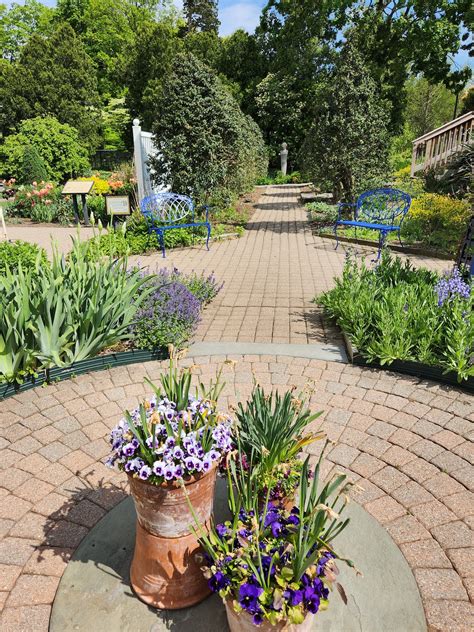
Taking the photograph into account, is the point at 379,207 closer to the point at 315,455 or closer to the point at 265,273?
the point at 265,273

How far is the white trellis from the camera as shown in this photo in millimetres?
10406

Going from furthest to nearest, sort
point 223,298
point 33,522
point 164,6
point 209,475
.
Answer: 1. point 164,6
2. point 223,298
3. point 33,522
4. point 209,475

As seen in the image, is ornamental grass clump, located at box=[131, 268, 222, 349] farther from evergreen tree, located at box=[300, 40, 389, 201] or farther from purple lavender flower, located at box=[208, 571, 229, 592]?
evergreen tree, located at box=[300, 40, 389, 201]

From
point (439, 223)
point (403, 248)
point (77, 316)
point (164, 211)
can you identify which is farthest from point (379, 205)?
point (77, 316)

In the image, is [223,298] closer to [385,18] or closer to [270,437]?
[270,437]

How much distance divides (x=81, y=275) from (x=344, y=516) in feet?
9.91

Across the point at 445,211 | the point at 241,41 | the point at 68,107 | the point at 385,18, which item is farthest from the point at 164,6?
the point at 445,211

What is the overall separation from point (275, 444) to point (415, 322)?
246 cm

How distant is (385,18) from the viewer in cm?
1238

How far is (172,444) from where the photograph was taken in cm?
176

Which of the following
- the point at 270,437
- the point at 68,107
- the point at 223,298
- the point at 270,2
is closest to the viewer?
the point at 270,437

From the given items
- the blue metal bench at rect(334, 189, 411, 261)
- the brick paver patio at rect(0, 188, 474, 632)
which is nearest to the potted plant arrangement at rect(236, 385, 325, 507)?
the brick paver patio at rect(0, 188, 474, 632)

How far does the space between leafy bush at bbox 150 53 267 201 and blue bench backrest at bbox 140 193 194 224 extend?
611 millimetres

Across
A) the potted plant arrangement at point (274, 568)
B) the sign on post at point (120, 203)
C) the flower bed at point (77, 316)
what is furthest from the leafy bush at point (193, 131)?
the potted plant arrangement at point (274, 568)
